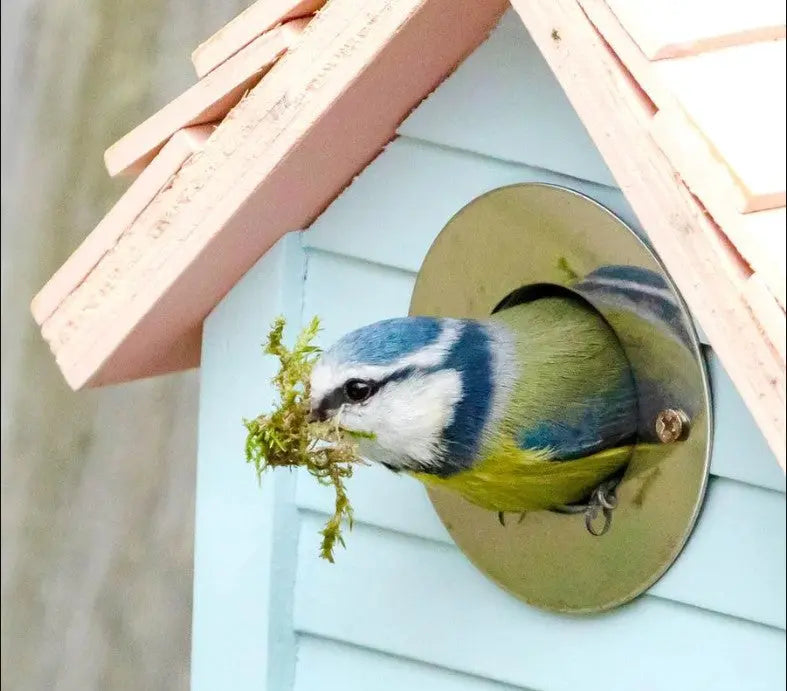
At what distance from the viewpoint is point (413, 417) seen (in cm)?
62

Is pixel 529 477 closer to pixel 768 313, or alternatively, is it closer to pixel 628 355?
pixel 628 355

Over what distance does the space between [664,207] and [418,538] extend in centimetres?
30

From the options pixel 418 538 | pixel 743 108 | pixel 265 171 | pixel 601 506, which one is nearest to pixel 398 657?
pixel 418 538

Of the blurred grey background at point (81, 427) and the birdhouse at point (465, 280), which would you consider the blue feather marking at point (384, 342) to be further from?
the blurred grey background at point (81, 427)

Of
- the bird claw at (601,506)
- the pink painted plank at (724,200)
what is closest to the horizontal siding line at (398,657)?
the bird claw at (601,506)

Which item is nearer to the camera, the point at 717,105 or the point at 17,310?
the point at 717,105

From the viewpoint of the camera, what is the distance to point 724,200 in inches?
18.3

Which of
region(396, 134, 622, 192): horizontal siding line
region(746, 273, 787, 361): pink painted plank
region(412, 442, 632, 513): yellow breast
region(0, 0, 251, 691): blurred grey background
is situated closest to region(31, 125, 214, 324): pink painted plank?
region(396, 134, 622, 192): horizontal siding line

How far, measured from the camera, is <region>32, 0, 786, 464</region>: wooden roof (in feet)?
1.53

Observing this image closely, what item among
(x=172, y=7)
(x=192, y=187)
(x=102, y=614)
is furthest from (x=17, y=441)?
(x=192, y=187)

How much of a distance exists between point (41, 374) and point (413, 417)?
3.16ft

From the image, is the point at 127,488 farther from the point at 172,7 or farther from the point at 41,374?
the point at 172,7

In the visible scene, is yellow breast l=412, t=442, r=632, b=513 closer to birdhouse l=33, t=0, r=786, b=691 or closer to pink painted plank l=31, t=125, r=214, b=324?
birdhouse l=33, t=0, r=786, b=691

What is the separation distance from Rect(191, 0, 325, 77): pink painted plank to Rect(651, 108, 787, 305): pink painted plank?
234 mm
